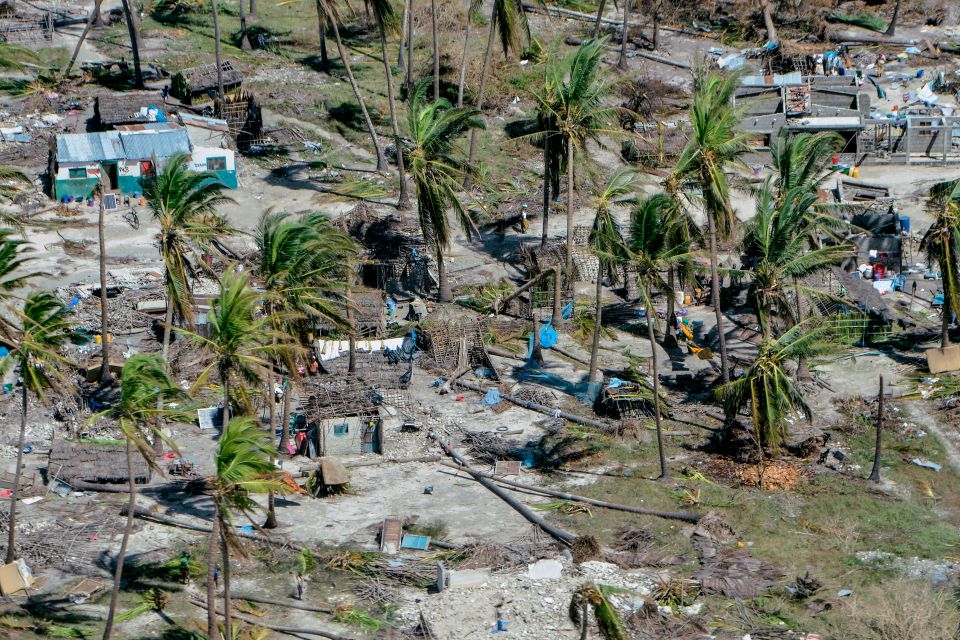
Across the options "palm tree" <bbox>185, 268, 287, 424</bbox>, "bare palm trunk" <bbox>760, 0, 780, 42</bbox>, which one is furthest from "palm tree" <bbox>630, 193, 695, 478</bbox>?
"bare palm trunk" <bbox>760, 0, 780, 42</bbox>

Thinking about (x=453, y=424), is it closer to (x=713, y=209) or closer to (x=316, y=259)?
(x=316, y=259)

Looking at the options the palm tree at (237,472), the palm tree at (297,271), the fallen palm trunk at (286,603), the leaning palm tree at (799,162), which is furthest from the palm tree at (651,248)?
the palm tree at (237,472)

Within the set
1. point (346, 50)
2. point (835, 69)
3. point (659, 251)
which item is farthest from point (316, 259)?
point (835, 69)

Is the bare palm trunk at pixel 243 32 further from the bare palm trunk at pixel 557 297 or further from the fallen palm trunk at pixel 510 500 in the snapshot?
the fallen palm trunk at pixel 510 500

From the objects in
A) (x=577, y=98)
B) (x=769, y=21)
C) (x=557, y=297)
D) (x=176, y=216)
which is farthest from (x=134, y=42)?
(x=769, y=21)

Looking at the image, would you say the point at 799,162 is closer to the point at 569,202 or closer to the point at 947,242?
the point at 947,242

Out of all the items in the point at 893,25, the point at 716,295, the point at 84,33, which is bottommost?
the point at 716,295

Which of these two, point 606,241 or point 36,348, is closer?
point 36,348
